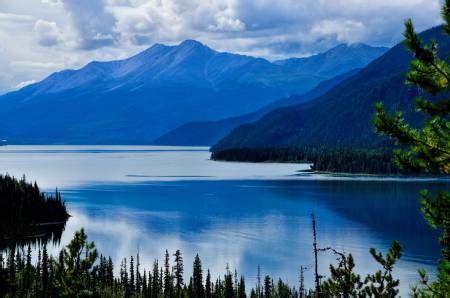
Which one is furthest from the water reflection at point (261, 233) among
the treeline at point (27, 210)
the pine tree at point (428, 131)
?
the pine tree at point (428, 131)

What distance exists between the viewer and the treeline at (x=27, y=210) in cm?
15525

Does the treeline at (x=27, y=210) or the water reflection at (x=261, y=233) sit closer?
the water reflection at (x=261, y=233)

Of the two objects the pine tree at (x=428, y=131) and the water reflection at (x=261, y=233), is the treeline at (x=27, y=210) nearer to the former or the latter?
the water reflection at (x=261, y=233)

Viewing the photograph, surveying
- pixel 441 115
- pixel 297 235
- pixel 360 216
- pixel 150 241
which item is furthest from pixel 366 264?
pixel 441 115

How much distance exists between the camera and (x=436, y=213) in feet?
55.7

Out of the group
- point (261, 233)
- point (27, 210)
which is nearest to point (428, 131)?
point (261, 233)

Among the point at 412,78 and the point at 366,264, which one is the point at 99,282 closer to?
the point at 366,264

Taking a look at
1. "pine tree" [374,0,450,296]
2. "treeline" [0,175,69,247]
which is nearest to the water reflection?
"treeline" [0,175,69,247]

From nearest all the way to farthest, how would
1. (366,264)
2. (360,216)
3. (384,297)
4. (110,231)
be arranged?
(384,297), (366,264), (110,231), (360,216)

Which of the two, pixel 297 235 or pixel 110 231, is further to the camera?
pixel 110 231

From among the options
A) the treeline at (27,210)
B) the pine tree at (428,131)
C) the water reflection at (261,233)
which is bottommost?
the water reflection at (261,233)

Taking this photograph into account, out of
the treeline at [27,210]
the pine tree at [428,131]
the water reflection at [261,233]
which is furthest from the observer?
the treeline at [27,210]

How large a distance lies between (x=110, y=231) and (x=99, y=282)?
64.0 m

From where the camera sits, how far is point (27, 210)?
16650 cm
